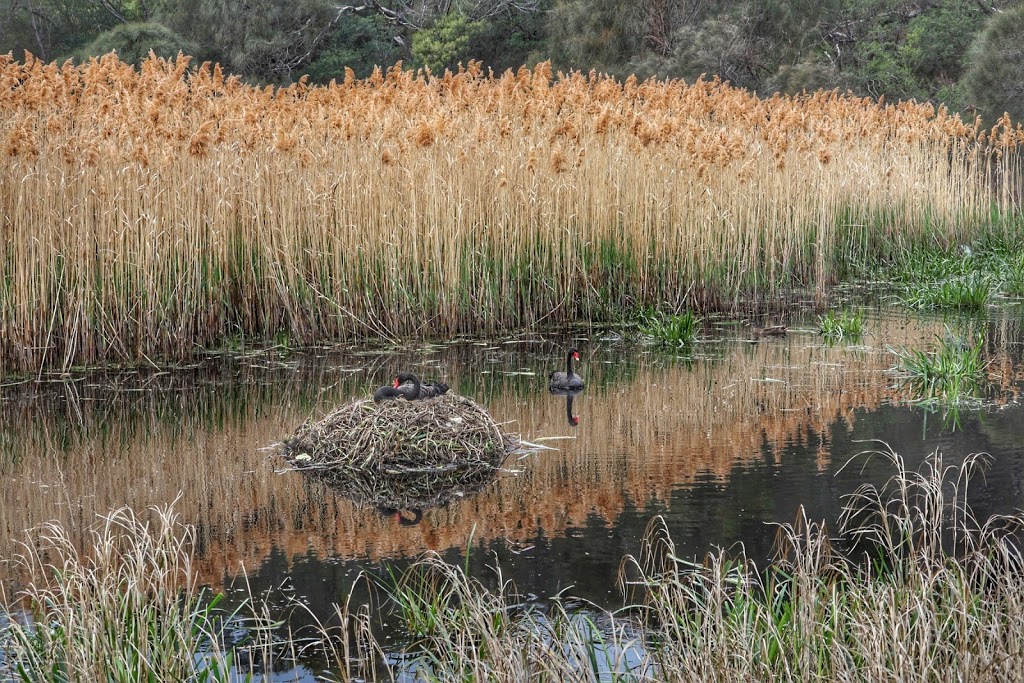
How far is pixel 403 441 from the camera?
6.37 metres

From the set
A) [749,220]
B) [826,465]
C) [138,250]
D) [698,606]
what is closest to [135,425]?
[138,250]

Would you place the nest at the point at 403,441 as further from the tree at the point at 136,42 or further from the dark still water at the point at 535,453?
the tree at the point at 136,42

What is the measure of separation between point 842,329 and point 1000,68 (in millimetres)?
16146

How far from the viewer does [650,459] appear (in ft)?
21.5

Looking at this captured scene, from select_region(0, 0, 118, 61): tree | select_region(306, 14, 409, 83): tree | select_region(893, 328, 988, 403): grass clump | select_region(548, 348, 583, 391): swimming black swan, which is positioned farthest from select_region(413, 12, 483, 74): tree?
select_region(893, 328, 988, 403): grass clump

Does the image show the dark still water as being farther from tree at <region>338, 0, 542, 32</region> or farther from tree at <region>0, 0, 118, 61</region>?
tree at <region>0, 0, 118, 61</region>

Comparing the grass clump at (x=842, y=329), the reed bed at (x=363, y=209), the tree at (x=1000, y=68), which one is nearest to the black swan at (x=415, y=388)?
the reed bed at (x=363, y=209)

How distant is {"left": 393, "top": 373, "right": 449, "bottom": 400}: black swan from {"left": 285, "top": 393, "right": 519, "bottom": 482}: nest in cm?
5

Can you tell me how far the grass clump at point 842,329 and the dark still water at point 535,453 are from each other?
8.1 inches

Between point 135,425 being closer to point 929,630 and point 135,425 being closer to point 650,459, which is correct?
point 650,459

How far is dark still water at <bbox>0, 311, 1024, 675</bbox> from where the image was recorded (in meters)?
5.20

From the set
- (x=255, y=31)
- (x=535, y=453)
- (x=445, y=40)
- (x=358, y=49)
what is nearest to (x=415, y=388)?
(x=535, y=453)

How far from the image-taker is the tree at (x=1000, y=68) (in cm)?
2366

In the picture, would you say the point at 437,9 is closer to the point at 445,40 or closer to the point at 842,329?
the point at 445,40
